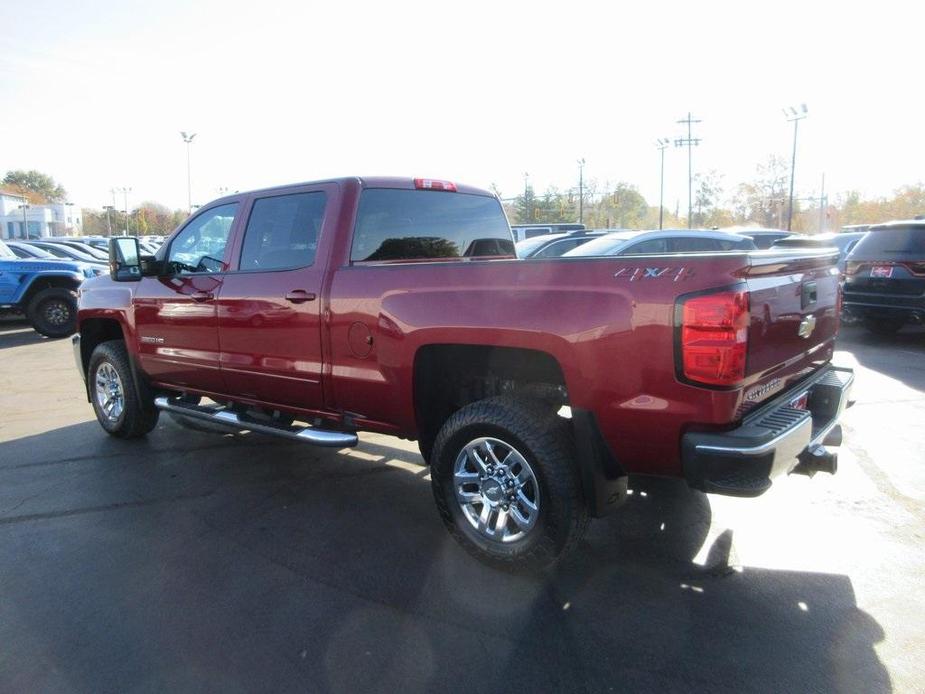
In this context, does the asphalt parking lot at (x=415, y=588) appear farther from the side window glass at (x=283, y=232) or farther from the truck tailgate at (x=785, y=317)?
the side window glass at (x=283, y=232)

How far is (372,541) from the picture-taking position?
3771 mm

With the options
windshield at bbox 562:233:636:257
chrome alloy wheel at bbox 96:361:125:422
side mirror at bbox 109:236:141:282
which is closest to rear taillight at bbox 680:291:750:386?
side mirror at bbox 109:236:141:282

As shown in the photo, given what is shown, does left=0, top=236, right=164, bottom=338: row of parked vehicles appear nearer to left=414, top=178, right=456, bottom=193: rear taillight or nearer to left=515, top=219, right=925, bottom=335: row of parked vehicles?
left=515, top=219, right=925, bottom=335: row of parked vehicles

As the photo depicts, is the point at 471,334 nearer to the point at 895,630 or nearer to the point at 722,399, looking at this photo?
the point at 722,399

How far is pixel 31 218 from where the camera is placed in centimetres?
9438

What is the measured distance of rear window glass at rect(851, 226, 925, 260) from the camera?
29.8ft

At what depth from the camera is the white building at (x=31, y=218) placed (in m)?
89.4

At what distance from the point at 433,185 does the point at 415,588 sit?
267 centimetres

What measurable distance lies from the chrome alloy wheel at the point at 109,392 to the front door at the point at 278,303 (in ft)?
5.53

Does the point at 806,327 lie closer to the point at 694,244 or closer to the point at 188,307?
the point at 188,307

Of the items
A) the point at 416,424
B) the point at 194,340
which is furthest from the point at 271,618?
the point at 194,340

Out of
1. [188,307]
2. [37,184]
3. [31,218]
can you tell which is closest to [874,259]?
[188,307]

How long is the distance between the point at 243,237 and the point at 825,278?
365 cm

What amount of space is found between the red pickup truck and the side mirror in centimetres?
2
